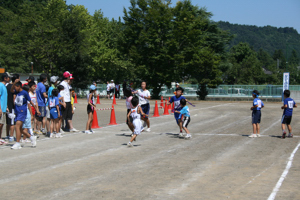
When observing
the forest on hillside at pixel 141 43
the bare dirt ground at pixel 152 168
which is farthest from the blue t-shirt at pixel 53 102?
the forest on hillside at pixel 141 43

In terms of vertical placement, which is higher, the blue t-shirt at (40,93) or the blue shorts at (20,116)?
the blue t-shirt at (40,93)

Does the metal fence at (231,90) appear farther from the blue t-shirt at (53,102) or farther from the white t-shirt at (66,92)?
the blue t-shirt at (53,102)

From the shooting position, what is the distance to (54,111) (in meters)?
12.9

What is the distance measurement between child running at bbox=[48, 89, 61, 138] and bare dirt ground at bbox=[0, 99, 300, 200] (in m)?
0.54

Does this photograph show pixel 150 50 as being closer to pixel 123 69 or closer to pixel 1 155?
pixel 123 69

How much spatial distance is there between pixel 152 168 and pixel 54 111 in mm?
5907

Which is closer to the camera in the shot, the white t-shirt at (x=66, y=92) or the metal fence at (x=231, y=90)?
the white t-shirt at (x=66, y=92)

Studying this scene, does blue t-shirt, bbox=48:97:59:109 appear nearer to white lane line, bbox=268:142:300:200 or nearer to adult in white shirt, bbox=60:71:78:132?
adult in white shirt, bbox=60:71:78:132

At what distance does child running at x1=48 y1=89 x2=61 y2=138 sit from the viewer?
508 inches

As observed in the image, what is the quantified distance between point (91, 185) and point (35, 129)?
26.3 feet

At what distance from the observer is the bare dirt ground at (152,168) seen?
6312mm

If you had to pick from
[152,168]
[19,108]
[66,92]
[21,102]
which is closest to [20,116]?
[19,108]

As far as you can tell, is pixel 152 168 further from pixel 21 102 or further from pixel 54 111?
pixel 54 111

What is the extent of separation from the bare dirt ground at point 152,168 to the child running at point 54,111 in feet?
1.77
